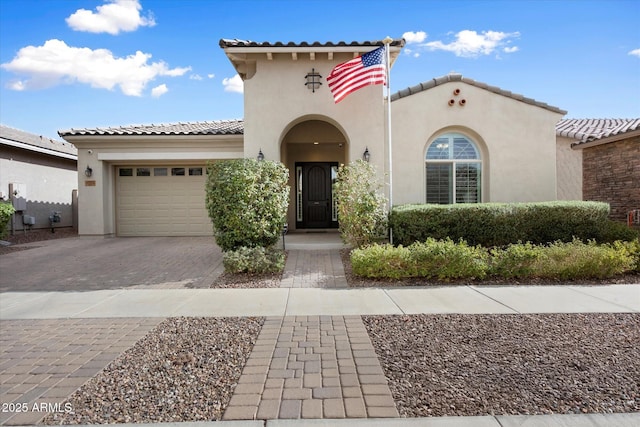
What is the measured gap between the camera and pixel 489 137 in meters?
10.5

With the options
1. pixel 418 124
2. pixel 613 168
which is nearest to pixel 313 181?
pixel 418 124

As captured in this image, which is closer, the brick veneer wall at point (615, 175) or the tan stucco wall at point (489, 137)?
the tan stucco wall at point (489, 137)

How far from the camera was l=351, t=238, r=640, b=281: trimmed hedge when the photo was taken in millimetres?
6723

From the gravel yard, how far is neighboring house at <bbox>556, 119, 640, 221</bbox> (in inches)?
335

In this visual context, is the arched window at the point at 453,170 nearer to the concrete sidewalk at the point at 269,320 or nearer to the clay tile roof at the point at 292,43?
the clay tile roof at the point at 292,43

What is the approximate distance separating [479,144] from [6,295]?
11557 millimetres

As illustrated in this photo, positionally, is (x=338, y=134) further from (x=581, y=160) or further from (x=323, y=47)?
(x=581, y=160)

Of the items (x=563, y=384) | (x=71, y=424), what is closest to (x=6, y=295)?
(x=71, y=424)

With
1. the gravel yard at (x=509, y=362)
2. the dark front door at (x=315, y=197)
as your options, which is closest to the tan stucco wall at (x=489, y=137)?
the dark front door at (x=315, y=197)

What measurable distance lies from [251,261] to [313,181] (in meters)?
7.33

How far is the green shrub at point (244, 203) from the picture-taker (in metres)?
7.48

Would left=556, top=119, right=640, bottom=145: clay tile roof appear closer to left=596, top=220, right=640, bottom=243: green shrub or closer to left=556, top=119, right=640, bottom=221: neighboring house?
left=556, top=119, right=640, bottom=221: neighboring house

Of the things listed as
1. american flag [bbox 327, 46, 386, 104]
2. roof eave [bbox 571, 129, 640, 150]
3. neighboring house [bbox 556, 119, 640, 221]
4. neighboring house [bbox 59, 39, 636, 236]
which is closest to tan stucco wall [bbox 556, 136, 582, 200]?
neighboring house [bbox 556, 119, 640, 221]

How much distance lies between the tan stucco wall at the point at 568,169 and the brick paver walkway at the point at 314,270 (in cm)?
1060
